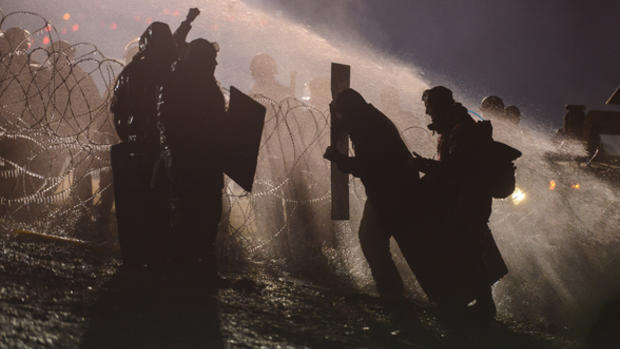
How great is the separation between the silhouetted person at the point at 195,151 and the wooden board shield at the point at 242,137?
0.08 m

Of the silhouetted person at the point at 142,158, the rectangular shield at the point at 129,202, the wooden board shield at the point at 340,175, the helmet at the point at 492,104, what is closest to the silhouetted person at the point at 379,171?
the wooden board shield at the point at 340,175

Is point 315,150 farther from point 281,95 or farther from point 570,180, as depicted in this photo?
point 570,180

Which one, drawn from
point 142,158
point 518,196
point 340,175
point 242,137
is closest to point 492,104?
point 518,196

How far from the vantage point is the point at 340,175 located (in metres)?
4.18

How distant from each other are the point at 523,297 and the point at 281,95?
5927 millimetres

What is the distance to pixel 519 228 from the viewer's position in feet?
19.6

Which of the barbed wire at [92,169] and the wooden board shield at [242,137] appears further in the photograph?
the barbed wire at [92,169]

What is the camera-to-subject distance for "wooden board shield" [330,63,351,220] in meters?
3.96

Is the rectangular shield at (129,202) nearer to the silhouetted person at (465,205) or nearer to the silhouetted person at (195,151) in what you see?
the silhouetted person at (195,151)

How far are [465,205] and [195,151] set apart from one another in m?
2.06

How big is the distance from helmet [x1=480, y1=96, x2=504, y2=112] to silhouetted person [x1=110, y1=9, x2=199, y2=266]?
538 cm

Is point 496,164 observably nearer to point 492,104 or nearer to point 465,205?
point 465,205

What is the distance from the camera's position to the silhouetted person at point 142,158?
3.04m

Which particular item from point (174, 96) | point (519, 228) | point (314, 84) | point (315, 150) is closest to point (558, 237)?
point (519, 228)
